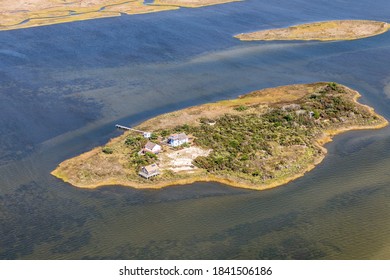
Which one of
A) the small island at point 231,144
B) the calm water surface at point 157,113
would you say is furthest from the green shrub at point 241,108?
the calm water surface at point 157,113

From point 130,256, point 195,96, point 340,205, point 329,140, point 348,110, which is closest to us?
point 130,256

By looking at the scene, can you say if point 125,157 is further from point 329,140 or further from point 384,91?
point 384,91

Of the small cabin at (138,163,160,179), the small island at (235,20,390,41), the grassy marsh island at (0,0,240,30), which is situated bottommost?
the small cabin at (138,163,160,179)

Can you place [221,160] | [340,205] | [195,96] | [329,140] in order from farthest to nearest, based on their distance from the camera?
1. [195,96]
2. [329,140]
3. [221,160]
4. [340,205]

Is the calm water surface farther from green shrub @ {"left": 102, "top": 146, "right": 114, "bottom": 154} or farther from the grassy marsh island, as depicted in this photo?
the grassy marsh island

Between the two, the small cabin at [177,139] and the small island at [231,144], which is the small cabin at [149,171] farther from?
the small cabin at [177,139]

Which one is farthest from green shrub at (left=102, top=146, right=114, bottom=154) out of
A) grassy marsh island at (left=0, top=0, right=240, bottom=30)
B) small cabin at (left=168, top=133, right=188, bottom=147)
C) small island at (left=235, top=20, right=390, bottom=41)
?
grassy marsh island at (left=0, top=0, right=240, bottom=30)

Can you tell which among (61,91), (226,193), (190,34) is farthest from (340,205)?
(190,34)
